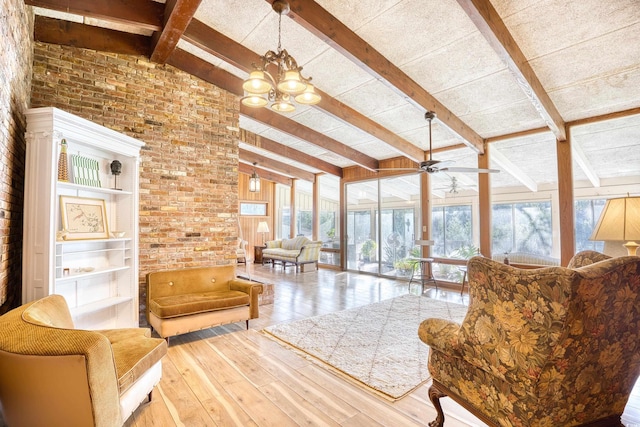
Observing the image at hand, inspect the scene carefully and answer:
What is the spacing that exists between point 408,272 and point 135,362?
6206 mm

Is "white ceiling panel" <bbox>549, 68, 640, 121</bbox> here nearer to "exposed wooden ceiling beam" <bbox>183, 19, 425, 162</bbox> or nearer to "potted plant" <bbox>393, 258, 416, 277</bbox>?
"exposed wooden ceiling beam" <bbox>183, 19, 425, 162</bbox>

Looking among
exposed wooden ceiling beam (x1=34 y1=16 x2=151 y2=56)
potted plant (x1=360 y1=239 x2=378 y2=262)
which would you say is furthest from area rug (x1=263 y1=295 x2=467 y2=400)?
exposed wooden ceiling beam (x1=34 y1=16 x2=151 y2=56)

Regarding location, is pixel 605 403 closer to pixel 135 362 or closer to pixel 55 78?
pixel 135 362

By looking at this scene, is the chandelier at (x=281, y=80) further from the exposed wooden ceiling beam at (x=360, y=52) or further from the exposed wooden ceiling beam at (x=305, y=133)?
the exposed wooden ceiling beam at (x=305, y=133)

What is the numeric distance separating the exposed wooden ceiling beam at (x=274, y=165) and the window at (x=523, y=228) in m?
5.11

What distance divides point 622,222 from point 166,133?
4450 millimetres

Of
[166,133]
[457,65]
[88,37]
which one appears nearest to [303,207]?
[166,133]

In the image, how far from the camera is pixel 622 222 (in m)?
2.09

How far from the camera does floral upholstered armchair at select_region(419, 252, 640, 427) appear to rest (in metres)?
1.26

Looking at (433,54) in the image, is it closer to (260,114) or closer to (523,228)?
(260,114)

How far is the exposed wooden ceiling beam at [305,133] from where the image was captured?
5320 mm

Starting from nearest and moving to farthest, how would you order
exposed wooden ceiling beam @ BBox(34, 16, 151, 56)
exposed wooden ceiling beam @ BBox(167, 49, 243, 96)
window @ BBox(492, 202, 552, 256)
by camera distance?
exposed wooden ceiling beam @ BBox(34, 16, 151, 56) < exposed wooden ceiling beam @ BBox(167, 49, 243, 96) < window @ BBox(492, 202, 552, 256)

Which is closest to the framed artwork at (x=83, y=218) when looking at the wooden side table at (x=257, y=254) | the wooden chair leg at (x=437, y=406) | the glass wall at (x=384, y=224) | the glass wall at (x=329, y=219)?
the wooden chair leg at (x=437, y=406)

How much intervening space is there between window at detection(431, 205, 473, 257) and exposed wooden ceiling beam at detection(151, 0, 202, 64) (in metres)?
5.55
